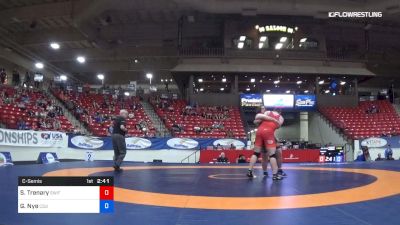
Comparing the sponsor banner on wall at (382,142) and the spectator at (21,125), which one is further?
the sponsor banner on wall at (382,142)

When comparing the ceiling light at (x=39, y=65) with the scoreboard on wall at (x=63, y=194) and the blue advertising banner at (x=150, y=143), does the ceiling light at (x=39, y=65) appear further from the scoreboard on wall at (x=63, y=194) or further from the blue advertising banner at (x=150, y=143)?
the scoreboard on wall at (x=63, y=194)

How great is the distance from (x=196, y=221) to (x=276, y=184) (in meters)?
3.20

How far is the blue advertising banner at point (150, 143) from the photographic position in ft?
56.8

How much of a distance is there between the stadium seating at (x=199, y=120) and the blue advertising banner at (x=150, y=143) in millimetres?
2043

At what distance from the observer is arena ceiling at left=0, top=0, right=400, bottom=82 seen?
74.8ft

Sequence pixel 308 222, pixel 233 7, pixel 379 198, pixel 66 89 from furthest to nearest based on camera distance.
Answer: pixel 66 89 < pixel 233 7 < pixel 379 198 < pixel 308 222

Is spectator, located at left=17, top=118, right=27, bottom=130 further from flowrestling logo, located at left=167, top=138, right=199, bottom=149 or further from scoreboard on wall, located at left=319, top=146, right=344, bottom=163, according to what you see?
scoreboard on wall, located at left=319, top=146, right=344, bottom=163

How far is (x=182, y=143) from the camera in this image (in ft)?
65.2

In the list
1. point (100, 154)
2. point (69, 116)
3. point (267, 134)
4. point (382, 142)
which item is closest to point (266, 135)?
point (267, 134)

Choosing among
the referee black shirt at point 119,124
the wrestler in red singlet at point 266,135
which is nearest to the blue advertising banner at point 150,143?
the referee black shirt at point 119,124

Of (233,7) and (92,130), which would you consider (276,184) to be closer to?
(92,130)

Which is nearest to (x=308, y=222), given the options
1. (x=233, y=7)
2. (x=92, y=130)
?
(x=92, y=130)

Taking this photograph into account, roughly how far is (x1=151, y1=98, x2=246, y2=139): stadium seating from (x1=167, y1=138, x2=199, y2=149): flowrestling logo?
2.07 m

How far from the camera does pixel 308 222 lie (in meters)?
3.39
